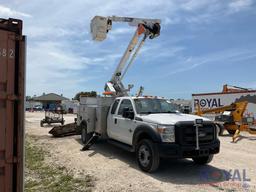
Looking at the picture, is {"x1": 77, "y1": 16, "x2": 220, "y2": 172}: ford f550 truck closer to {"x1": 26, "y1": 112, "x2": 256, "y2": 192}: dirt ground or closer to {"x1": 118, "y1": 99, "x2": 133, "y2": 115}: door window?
{"x1": 118, "y1": 99, "x2": 133, "y2": 115}: door window

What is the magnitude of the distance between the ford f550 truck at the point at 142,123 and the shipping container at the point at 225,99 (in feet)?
36.0

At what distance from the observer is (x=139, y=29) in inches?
531

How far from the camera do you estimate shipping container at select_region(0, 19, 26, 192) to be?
12.7ft

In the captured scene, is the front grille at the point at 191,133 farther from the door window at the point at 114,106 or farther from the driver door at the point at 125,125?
the door window at the point at 114,106

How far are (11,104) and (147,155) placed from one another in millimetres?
5001

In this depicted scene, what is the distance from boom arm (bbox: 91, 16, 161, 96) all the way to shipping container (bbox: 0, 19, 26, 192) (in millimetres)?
9156

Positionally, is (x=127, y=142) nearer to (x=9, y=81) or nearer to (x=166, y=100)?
(x=166, y=100)

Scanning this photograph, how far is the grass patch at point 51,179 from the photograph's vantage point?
275 inches

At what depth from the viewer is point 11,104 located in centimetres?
392

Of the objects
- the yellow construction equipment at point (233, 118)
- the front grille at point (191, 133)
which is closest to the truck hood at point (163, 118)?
the front grille at point (191, 133)

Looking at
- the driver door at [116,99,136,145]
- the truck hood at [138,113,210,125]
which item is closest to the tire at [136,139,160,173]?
the truck hood at [138,113,210,125]

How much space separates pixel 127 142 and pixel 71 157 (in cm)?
215

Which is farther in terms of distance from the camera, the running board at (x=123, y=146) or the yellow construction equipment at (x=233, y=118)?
the yellow construction equipment at (x=233, y=118)

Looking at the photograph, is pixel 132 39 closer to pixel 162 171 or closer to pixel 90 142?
pixel 90 142
